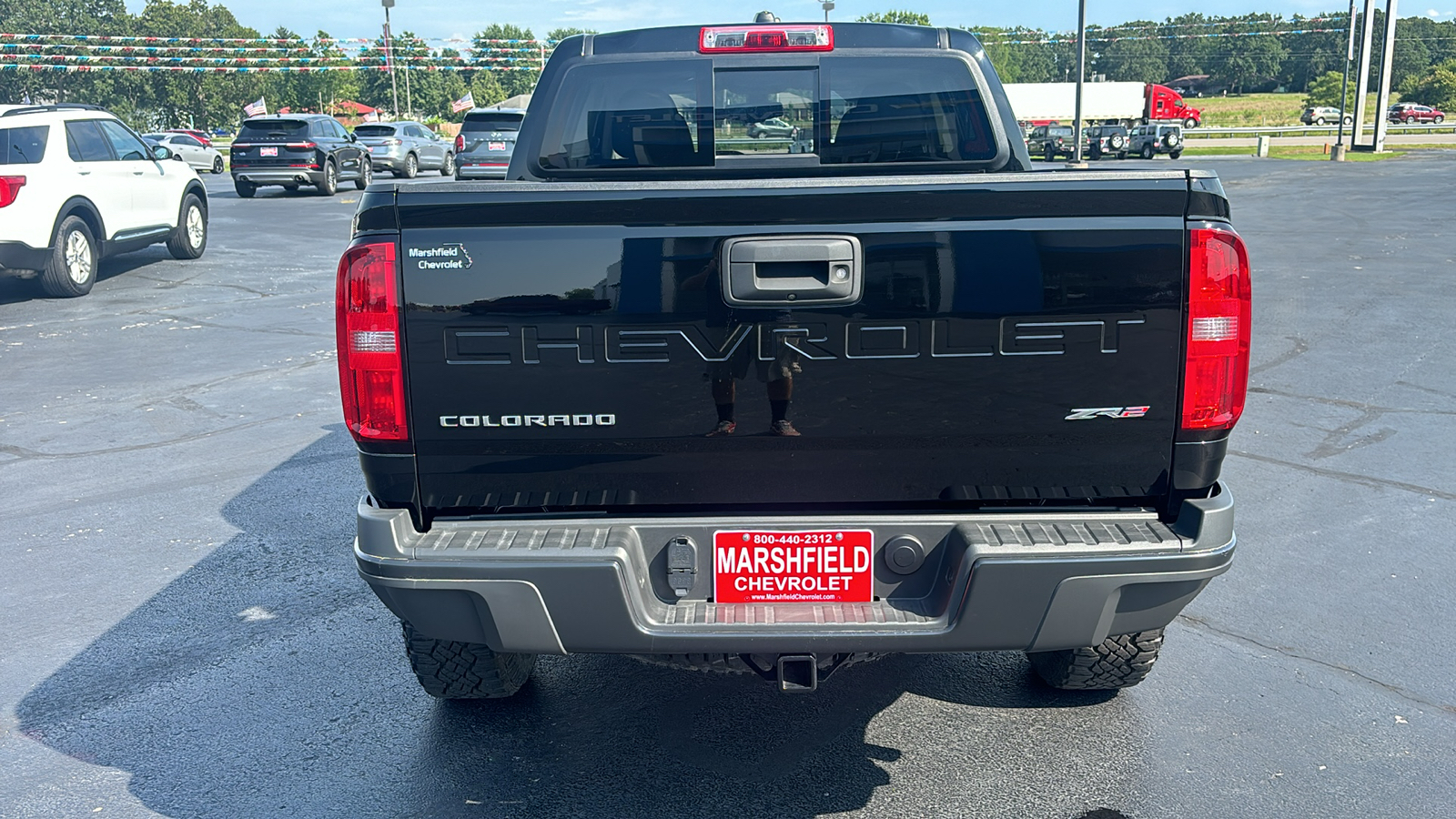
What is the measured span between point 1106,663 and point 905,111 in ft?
7.13

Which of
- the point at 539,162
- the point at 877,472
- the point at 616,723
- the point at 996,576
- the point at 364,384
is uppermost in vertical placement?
the point at 539,162

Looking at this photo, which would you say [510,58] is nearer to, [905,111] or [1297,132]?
[1297,132]

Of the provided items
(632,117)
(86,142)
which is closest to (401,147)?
(86,142)

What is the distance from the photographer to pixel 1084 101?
6331 centimetres

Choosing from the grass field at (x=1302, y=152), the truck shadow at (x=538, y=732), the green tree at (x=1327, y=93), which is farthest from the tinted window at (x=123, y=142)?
the green tree at (x=1327, y=93)

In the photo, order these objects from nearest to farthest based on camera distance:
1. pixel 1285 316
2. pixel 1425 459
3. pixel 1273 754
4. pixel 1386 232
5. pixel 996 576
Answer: pixel 996 576, pixel 1273 754, pixel 1425 459, pixel 1285 316, pixel 1386 232

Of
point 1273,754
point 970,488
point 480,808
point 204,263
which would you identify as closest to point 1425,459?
point 1273,754

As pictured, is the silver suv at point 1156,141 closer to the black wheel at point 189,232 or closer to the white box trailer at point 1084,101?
the white box trailer at point 1084,101

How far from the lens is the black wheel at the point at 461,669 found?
11.3 ft

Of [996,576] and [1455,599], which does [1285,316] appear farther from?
[996,576]

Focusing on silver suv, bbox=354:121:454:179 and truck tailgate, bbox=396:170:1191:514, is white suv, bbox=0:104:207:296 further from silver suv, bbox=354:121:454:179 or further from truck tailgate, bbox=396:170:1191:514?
silver suv, bbox=354:121:454:179

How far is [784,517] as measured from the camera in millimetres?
2859

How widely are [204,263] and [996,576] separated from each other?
14.7 metres

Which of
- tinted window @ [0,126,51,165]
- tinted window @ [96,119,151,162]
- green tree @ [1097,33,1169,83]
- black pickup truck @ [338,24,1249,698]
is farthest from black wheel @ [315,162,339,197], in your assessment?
green tree @ [1097,33,1169,83]
